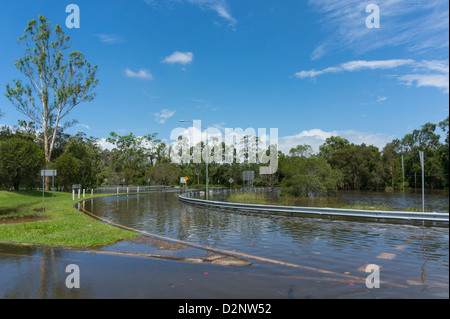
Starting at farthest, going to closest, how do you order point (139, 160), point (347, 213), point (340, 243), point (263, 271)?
point (139, 160) → point (347, 213) → point (340, 243) → point (263, 271)

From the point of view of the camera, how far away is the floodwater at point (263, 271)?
18.6 ft

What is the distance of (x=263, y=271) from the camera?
7137 millimetres

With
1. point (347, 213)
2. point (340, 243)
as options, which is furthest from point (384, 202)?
point (340, 243)

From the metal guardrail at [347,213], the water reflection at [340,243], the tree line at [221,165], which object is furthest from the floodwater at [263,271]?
the tree line at [221,165]

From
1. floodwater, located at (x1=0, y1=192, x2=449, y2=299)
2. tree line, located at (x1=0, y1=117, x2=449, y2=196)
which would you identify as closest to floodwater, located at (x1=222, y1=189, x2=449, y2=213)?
tree line, located at (x1=0, y1=117, x2=449, y2=196)

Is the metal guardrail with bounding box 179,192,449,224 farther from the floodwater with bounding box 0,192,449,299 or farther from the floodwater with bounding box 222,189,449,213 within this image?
the floodwater with bounding box 222,189,449,213

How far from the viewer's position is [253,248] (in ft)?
32.0

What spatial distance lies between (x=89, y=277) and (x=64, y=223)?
349 inches

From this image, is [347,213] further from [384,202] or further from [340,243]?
[384,202]

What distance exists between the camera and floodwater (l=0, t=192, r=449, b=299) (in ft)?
18.6
